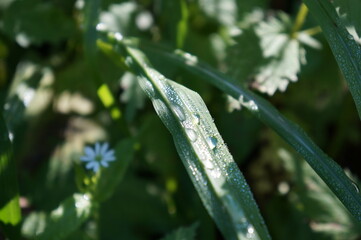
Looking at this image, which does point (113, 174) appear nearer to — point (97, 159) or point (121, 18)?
point (97, 159)

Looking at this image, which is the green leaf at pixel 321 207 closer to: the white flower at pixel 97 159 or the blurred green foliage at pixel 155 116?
the blurred green foliage at pixel 155 116

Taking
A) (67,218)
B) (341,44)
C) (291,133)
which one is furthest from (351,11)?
(67,218)

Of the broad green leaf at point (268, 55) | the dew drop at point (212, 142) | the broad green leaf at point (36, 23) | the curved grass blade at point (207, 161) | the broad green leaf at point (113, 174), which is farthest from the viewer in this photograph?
the broad green leaf at point (36, 23)

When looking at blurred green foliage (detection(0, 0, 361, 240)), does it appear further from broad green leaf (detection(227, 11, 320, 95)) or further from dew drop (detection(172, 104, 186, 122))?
dew drop (detection(172, 104, 186, 122))

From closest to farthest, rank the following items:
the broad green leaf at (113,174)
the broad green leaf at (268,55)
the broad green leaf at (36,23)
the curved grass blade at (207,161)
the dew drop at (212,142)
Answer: the curved grass blade at (207,161) < the dew drop at (212,142) < the broad green leaf at (113,174) < the broad green leaf at (268,55) < the broad green leaf at (36,23)

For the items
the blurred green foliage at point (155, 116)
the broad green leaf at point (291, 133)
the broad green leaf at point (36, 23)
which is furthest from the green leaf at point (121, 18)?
the broad green leaf at point (291, 133)

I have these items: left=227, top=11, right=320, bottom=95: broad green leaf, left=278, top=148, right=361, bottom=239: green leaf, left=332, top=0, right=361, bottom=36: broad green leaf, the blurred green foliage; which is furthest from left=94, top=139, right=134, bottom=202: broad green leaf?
left=332, top=0, right=361, bottom=36: broad green leaf
